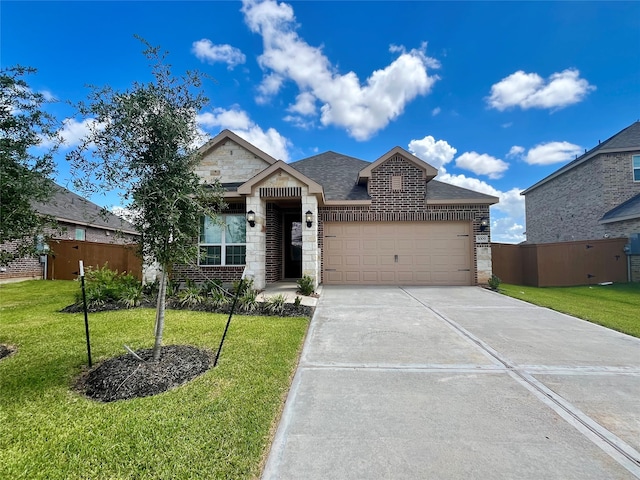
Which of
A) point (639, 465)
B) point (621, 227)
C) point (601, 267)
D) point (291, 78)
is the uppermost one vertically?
point (291, 78)

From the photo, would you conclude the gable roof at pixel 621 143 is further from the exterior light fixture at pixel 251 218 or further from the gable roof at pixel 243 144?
the exterior light fixture at pixel 251 218

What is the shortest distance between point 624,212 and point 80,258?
25.2 metres

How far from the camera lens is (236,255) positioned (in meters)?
10.1

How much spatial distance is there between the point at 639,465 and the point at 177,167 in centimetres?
503

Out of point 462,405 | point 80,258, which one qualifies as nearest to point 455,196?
point 462,405

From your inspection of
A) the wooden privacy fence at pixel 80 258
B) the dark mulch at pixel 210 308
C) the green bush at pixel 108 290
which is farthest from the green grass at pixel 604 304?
the wooden privacy fence at pixel 80 258

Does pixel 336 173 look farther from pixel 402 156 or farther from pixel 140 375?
pixel 140 375

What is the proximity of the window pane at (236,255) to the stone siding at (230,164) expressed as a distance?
2.70 metres

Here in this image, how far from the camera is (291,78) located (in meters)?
13.1

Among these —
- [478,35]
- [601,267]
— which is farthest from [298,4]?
[601,267]

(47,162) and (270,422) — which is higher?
(47,162)

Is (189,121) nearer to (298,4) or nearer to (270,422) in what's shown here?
(270,422)

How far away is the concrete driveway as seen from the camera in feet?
6.80

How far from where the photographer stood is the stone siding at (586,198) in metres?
14.5
